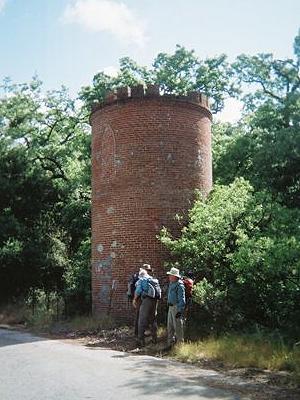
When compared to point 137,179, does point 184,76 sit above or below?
above

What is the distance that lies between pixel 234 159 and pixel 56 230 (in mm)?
9521

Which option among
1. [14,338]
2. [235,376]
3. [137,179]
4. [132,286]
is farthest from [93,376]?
[137,179]

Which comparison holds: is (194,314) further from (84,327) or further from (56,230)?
(56,230)

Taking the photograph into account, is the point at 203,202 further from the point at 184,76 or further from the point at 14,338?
the point at 184,76

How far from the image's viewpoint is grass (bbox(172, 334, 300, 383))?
32.0ft

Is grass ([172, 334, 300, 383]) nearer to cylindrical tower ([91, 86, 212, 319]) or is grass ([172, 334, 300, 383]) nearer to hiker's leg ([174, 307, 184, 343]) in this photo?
hiker's leg ([174, 307, 184, 343])

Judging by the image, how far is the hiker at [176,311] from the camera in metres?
12.0

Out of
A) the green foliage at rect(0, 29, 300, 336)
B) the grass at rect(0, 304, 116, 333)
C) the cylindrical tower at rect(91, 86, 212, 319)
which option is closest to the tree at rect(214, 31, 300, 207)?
the green foliage at rect(0, 29, 300, 336)

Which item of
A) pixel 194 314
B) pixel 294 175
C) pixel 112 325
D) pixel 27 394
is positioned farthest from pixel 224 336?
pixel 294 175

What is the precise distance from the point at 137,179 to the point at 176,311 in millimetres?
5300

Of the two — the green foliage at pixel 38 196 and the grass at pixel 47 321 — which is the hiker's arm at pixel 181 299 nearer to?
the grass at pixel 47 321

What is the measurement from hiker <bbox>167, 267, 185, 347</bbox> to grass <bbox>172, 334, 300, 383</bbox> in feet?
1.28

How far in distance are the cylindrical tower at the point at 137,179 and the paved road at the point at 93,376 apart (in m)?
4.27

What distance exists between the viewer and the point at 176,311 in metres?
12.1
